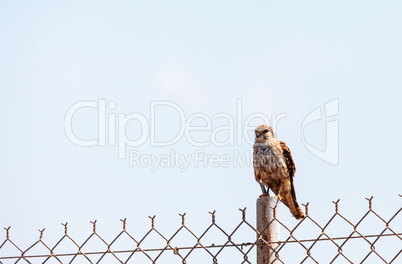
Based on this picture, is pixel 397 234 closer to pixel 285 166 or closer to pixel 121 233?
pixel 121 233

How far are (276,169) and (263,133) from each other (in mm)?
485

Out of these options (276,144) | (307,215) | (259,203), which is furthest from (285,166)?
(307,215)

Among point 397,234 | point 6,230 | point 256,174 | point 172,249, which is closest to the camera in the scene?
point 397,234

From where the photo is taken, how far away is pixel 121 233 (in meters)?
3.49

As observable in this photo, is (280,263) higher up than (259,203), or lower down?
lower down

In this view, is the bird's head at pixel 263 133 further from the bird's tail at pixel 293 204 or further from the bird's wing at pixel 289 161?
the bird's tail at pixel 293 204

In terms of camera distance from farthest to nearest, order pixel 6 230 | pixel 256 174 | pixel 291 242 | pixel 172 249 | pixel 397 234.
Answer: pixel 256 174 → pixel 6 230 → pixel 172 249 → pixel 291 242 → pixel 397 234

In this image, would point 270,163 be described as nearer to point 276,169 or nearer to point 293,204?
point 276,169

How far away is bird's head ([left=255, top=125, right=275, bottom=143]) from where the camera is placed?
22.8ft

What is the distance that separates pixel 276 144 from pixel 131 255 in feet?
12.0

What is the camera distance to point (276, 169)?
671 centimetres

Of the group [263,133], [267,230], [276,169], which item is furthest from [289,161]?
[267,230]

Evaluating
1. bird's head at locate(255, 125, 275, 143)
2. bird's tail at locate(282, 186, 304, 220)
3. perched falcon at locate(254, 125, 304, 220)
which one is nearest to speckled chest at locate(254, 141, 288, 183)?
perched falcon at locate(254, 125, 304, 220)

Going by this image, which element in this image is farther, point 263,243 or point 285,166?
point 285,166
